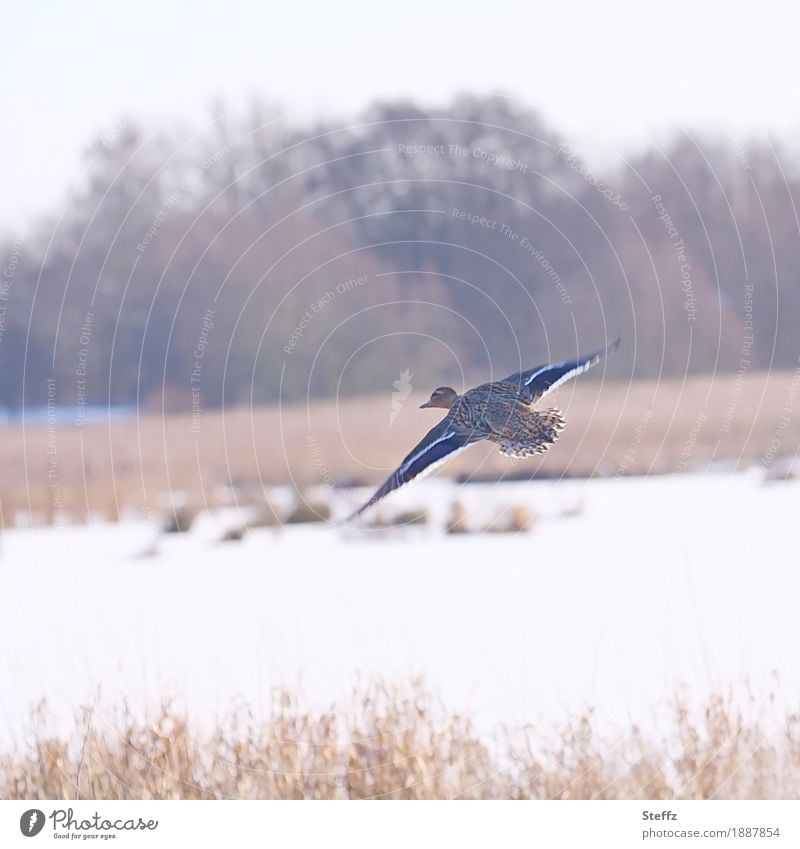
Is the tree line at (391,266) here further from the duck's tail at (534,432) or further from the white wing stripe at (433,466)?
the white wing stripe at (433,466)

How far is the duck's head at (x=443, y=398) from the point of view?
712 cm

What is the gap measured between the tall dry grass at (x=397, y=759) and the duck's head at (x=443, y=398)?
1814mm

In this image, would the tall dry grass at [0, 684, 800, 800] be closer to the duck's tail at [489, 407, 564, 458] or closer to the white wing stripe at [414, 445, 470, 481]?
the white wing stripe at [414, 445, 470, 481]

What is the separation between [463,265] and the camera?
1753 centimetres

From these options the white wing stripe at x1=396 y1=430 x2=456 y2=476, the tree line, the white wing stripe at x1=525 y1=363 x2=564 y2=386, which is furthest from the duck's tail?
the tree line

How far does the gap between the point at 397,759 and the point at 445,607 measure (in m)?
4.11

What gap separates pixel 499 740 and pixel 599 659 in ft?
5.75

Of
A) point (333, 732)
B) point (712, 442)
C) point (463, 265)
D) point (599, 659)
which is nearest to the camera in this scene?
point (333, 732)

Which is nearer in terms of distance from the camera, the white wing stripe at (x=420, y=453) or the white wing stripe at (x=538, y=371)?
the white wing stripe at (x=420, y=453)

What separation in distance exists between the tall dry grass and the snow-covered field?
0.75 feet

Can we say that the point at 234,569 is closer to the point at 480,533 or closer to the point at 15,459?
the point at 480,533

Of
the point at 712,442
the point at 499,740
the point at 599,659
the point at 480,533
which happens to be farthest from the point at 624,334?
the point at 499,740

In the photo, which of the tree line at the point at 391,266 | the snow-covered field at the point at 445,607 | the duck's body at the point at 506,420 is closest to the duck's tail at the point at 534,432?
the duck's body at the point at 506,420

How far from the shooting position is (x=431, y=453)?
6.27 meters
